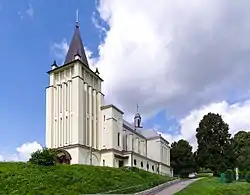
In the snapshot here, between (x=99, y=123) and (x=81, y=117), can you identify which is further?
(x=99, y=123)

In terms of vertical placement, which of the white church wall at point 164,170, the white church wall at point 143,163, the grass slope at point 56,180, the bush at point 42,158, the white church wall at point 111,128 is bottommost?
the white church wall at point 164,170

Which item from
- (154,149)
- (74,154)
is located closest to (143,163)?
(154,149)

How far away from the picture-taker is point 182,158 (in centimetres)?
7925

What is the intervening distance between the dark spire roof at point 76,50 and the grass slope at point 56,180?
2553 cm

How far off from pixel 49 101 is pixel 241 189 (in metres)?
31.2

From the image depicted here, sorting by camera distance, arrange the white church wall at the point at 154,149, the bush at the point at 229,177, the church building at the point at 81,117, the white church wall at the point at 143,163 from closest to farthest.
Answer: the bush at the point at 229,177, the church building at the point at 81,117, the white church wall at the point at 143,163, the white church wall at the point at 154,149

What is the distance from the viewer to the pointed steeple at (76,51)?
54.8 meters

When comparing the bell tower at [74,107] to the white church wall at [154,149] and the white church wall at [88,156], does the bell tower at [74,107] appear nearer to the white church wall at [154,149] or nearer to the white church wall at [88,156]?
the white church wall at [88,156]

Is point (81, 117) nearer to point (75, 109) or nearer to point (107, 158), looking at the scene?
point (75, 109)

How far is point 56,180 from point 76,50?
104 ft

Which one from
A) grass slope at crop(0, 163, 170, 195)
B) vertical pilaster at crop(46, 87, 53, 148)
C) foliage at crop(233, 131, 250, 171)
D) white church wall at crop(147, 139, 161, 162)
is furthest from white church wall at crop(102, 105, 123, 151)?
foliage at crop(233, 131, 250, 171)

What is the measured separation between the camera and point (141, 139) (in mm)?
72500

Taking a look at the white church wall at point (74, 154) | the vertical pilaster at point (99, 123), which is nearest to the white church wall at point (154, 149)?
the vertical pilaster at point (99, 123)

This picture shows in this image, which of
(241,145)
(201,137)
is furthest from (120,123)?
(241,145)
